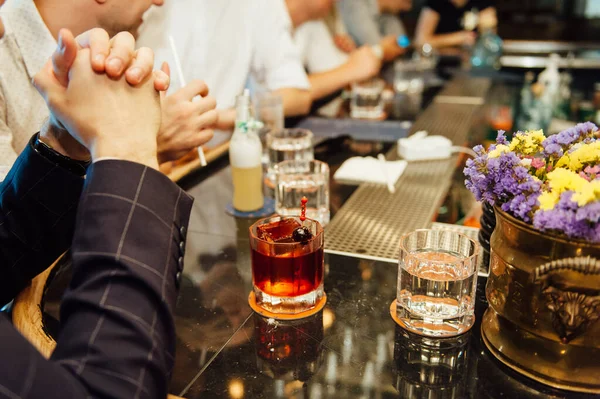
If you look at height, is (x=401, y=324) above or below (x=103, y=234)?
below

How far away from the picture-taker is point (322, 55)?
367 centimetres

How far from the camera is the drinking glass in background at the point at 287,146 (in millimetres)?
1578

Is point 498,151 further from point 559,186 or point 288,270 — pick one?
point 288,270

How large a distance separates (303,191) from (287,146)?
33cm

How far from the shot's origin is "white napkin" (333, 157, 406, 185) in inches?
60.5

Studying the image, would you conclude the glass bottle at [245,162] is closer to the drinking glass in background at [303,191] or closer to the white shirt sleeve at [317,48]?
the drinking glass in background at [303,191]

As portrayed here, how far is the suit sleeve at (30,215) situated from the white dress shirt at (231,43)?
4.66 feet

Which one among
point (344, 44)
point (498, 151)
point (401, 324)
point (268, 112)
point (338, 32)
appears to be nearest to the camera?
point (498, 151)

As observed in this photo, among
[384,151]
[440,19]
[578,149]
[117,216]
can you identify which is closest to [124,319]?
[117,216]

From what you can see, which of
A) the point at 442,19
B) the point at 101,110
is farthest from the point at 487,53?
the point at 101,110

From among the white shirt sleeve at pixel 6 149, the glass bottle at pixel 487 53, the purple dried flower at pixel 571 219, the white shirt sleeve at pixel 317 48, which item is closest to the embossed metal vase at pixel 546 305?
the purple dried flower at pixel 571 219

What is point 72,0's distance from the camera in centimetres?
144

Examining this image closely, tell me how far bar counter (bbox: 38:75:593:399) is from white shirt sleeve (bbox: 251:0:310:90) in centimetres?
145

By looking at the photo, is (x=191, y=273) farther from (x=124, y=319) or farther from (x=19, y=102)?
(x=19, y=102)
